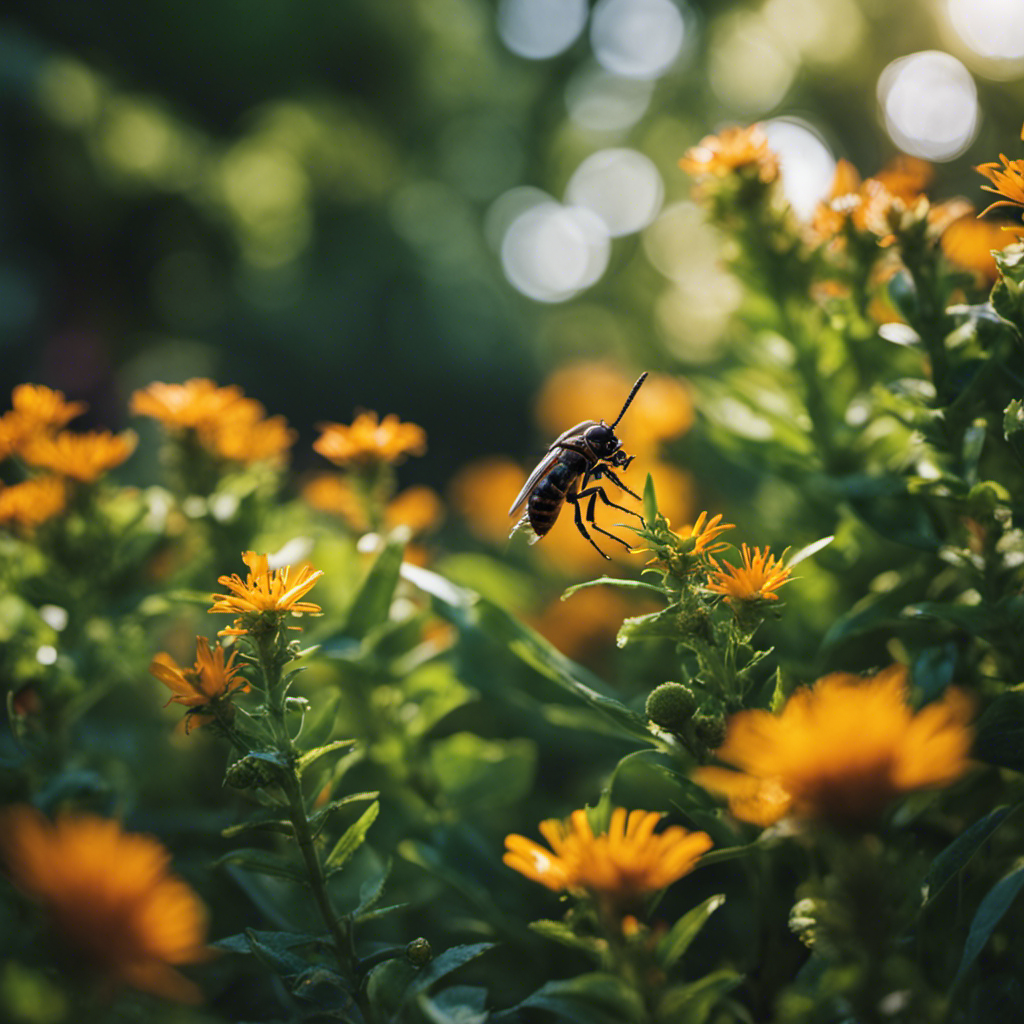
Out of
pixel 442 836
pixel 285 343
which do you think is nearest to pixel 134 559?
pixel 442 836

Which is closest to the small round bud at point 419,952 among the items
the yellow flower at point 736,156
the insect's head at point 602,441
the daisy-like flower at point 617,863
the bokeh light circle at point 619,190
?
the daisy-like flower at point 617,863

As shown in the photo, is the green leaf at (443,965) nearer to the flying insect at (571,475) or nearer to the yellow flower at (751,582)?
the yellow flower at (751,582)

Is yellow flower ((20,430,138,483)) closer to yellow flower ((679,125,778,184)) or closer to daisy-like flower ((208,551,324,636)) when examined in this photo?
daisy-like flower ((208,551,324,636))

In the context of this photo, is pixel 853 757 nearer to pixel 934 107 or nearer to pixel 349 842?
pixel 349 842

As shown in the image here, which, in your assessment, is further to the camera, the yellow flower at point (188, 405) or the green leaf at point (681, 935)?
the yellow flower at point (188, 405)

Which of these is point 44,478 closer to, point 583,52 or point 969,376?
point 969,376

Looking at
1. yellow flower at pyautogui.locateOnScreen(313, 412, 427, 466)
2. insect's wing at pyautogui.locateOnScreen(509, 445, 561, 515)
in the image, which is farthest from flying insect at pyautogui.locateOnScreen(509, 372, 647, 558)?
yellow flower at pyautogui.locateOnScreen(313, 412, 427, 466)
